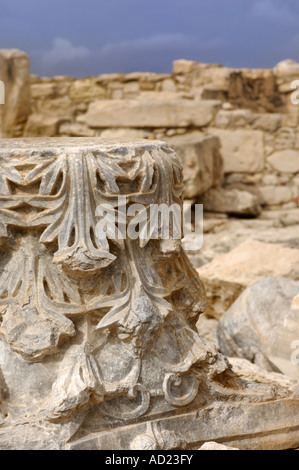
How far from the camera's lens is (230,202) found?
6910 mm

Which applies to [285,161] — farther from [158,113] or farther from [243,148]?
[158,113]

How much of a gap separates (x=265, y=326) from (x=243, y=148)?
387 centimetres

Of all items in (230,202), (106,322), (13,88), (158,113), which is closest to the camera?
(106,322)

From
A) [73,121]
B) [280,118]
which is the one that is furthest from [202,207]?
[73,121]

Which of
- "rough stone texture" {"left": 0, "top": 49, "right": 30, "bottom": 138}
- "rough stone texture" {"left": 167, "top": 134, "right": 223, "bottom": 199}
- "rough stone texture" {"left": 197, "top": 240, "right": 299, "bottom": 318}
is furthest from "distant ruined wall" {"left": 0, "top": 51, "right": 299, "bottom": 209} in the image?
"rough stone texture" {"left": 197, "top": 240, "right": 299, "bottom": 318}

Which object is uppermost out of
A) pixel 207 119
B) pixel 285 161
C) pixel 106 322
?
pixel 207 119

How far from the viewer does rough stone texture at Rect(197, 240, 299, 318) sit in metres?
4.59

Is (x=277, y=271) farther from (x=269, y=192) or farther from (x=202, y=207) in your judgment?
(x=269, y=192)

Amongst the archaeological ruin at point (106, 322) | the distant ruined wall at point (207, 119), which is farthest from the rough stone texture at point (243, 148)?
the archaeological ruin at point (106, 322)

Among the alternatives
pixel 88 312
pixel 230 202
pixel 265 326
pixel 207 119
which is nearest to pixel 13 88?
pixel 207 119

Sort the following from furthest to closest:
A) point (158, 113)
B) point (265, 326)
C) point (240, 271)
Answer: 1. point (158, 113)
2. point (240, 271)
3. point (265, 326)

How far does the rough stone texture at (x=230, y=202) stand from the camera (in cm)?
689

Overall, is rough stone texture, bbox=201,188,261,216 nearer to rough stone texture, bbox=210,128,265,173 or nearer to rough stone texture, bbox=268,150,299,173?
rough stone texture, bbox=210,128,265,173
